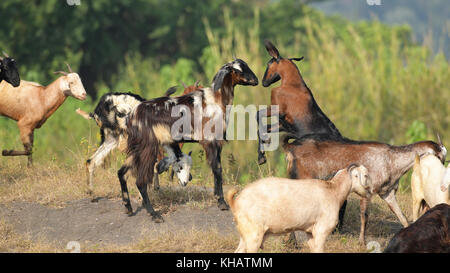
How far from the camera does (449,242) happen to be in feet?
16.8

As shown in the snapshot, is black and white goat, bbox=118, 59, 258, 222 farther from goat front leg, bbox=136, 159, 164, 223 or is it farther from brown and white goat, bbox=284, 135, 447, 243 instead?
brown and white goat, bbox=284, 135, 447, 243

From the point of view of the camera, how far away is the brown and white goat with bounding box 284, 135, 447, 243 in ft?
19.4

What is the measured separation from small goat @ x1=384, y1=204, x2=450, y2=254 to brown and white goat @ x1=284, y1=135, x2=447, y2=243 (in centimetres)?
79

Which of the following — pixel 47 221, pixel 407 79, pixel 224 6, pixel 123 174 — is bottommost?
pixel 47 221

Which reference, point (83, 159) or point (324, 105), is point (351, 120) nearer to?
point (324, 105)

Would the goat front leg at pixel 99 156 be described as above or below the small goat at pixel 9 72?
below

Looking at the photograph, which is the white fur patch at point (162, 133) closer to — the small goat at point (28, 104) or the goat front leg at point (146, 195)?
the goat front leg at point (146, 195)

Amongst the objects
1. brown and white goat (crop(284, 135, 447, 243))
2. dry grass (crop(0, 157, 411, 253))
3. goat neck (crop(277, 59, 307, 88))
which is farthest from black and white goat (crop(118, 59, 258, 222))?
brown and white goat (crop(284, 135, 447, 243))

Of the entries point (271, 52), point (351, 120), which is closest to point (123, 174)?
point (271, 52)

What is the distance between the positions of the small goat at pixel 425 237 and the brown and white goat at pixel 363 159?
0.79 metres

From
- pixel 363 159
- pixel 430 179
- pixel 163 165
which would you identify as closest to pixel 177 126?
pixel 163 165

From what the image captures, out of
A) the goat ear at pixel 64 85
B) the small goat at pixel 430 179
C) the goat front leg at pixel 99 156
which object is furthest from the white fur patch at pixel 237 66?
the goat ear at pixel 64 85

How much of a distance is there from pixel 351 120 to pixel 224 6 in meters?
8.43

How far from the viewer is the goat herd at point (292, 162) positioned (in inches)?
196
